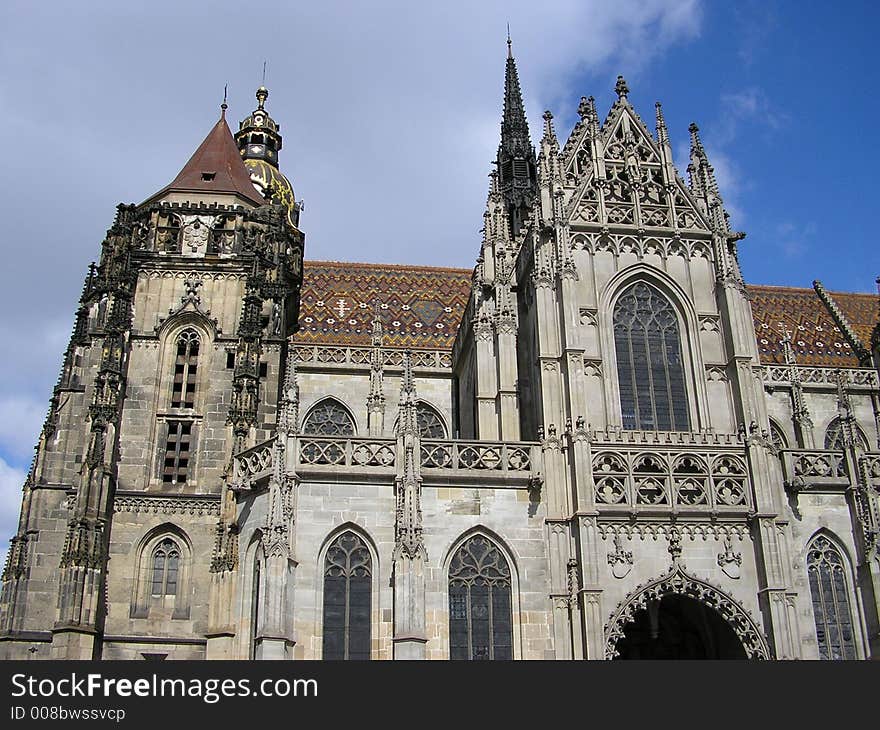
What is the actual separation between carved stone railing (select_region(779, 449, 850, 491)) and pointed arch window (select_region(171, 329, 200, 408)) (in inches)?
608

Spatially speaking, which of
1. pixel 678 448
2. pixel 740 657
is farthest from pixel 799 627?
pixel 678 448

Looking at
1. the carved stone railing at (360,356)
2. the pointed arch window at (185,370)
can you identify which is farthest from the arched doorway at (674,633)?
the pointed arch window at (185,370)

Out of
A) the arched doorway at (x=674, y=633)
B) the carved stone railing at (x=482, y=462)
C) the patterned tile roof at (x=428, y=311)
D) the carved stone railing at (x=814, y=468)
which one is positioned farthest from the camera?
the patterned tile roof at (x=428, y=311)

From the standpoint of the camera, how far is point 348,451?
61.2ft

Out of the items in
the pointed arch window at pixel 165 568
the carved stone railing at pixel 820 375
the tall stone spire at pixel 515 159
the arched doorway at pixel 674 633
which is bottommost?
the arched doorway at pixel 674 633

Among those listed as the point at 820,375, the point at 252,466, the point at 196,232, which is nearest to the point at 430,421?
the point at 196,232

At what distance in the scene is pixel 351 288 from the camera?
34.0 m

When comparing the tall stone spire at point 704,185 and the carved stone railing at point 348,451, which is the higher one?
the tall stone spire at point 704,185

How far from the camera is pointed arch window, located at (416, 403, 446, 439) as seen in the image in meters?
28.5

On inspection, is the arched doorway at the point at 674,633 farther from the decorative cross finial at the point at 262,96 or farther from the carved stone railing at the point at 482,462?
the decorative cross finial at the point at 262,96

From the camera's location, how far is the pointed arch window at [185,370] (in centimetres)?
2547

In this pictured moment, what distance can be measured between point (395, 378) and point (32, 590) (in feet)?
38.9

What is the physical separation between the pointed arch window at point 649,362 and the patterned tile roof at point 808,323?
1157 centimetres

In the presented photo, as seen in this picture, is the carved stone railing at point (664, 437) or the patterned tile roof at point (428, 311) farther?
the patterned tile roof at point (428, 311)
